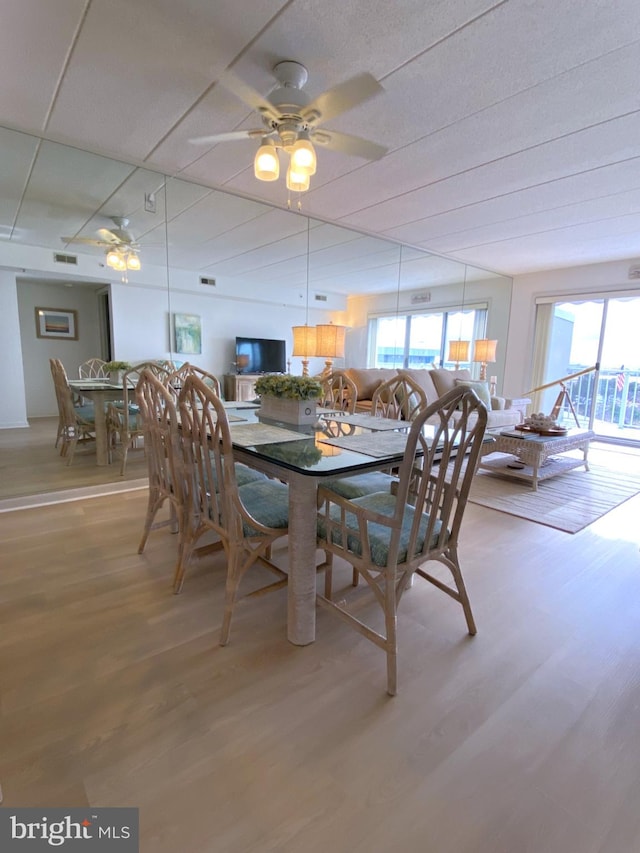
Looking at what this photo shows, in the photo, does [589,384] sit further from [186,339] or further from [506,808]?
[506,808]

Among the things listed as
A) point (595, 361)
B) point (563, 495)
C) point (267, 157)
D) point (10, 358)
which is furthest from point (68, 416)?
point (595, 361)

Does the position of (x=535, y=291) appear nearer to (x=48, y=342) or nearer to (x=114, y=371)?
(x=114, y=371)

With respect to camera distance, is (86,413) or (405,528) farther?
(86,413)

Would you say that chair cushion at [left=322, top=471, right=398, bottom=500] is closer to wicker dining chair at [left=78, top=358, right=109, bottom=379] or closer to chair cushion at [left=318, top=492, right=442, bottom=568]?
chair cushion at [left=318, top=492, right=442, bottom=568]

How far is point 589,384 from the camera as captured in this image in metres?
6.10

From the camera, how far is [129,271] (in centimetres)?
342

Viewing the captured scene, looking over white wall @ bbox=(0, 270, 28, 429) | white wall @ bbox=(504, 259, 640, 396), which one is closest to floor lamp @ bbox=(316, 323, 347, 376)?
white wall @ bbox=(0, 270, 28, 429)

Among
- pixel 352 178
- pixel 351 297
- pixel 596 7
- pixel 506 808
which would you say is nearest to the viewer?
pixel 506 808

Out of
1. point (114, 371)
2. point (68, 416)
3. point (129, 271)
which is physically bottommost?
point (68, 416)

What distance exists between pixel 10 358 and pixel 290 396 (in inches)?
92.1

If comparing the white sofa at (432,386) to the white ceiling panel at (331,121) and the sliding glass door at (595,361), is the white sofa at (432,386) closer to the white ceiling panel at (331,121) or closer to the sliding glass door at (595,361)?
the sliding glass door at (595,361)

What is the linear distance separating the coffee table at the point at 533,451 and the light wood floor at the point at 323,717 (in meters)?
1.61

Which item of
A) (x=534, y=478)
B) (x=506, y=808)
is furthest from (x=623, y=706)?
(x=534, y=478)

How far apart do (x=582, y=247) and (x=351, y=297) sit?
9.50 feet
